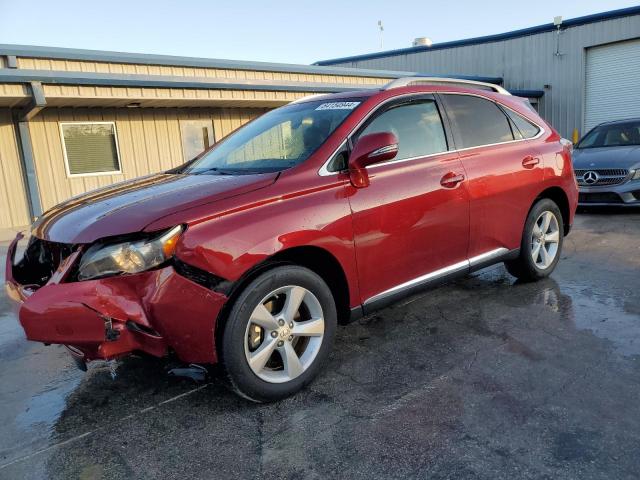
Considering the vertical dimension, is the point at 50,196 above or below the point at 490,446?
above

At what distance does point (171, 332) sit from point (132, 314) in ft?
0.68

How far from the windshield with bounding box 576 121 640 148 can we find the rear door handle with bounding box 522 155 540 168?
19.5ft

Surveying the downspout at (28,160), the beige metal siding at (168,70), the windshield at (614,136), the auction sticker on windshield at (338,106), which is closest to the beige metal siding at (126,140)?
the downspout at (28,160)

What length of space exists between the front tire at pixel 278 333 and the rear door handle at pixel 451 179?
4.10 ft

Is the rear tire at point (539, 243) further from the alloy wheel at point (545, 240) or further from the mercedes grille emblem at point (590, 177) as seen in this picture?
the mercedes grille emblem at point (590, 177)

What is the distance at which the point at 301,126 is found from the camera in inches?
142

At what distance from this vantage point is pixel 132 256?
8.18ft

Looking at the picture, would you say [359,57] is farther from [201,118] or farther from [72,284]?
[72,284]

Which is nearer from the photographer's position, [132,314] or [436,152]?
[132,314]

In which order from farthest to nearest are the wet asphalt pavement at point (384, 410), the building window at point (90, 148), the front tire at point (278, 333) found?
the building window at point (90, 148), the front tire at point (278, 333), the wet asphalt pavement at point (384, 410)

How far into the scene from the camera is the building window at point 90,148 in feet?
35.1

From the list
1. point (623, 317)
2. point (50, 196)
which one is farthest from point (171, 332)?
point (50, 196)

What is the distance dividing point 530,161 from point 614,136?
642 cm

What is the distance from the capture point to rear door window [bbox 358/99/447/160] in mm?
3507
